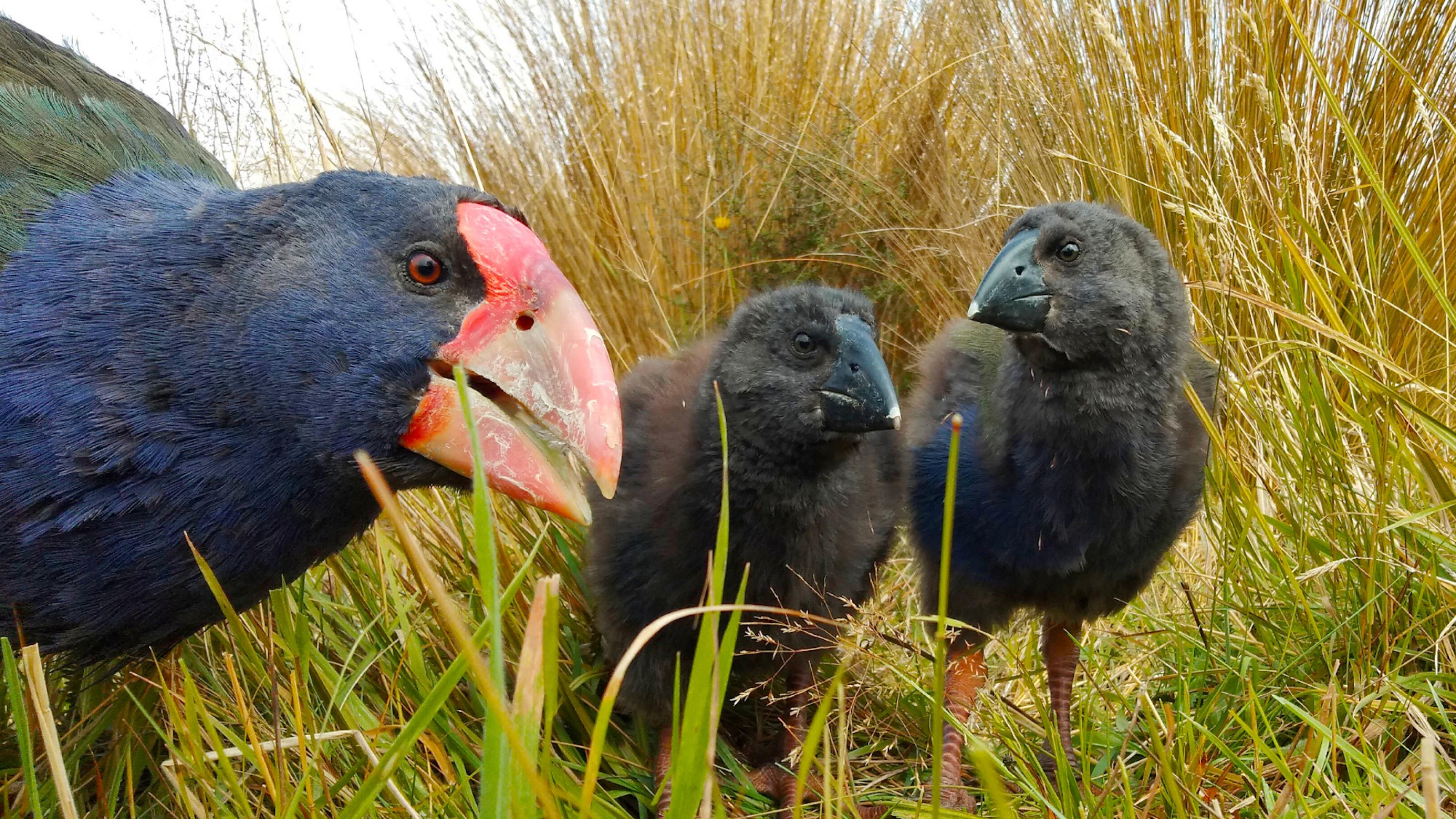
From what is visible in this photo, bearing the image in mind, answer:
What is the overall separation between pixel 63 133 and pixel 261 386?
626mm

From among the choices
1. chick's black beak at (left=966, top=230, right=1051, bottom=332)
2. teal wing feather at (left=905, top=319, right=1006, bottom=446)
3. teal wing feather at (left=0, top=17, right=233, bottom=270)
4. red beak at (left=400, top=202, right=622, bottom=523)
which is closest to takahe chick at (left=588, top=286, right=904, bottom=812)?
chick's black beak at (left=966, top=230, right=1051, bottom=332)

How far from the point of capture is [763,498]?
83.0 inches

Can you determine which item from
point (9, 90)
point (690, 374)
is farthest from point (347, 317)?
point (690, 374)

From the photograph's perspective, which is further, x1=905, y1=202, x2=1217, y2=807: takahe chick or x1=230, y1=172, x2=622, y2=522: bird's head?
x1=905, y1=202, x2=1217, y2=807: takahe chick

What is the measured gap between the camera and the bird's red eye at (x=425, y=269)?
1.45 metres

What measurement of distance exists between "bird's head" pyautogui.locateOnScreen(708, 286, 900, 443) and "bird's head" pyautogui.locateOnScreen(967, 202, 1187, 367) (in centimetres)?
21

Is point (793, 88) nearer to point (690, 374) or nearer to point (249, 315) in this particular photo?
point (690, 374)

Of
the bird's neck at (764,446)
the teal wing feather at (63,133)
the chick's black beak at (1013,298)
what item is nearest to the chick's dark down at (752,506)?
the bird's neck at (764,446)

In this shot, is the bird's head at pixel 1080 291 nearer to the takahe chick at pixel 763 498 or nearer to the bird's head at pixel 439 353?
the takahe chick at pixel 763 498

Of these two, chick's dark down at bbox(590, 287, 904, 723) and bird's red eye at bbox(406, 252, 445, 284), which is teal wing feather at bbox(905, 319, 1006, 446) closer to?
chick's dark down at bbox(590, 287, 904, 723)

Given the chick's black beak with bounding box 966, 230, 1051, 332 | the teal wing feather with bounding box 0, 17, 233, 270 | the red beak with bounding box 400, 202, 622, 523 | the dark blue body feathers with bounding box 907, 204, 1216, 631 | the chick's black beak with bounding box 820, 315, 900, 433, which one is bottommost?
the dark blue body feathers with bounding box 907, 204, 1216, 631

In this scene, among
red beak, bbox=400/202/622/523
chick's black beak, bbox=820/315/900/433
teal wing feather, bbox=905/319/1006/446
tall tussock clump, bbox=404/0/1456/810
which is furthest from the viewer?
teal wing feather, bbox=905/319/1006/446

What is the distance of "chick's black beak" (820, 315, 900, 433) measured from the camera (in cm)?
205

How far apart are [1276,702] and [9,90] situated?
2.15 metres
